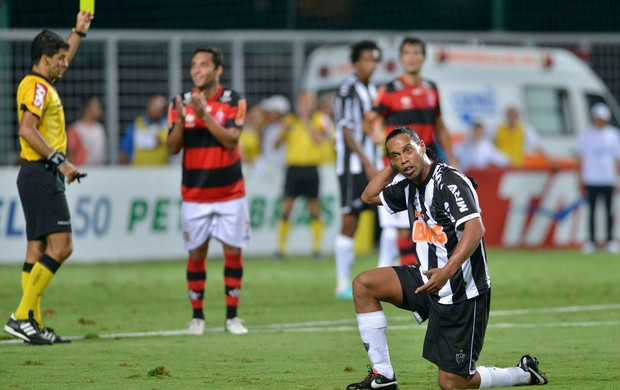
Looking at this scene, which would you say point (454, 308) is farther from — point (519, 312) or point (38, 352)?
point (519, 312)

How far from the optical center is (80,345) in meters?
9.63

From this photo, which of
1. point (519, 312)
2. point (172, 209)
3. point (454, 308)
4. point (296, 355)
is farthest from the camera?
point (172, 209)

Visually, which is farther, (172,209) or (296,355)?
(172,209)

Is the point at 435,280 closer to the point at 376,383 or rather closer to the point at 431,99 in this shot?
the point at 376,383

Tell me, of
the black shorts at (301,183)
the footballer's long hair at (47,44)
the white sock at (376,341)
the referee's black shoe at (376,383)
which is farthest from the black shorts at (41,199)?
the black shorts at (301,183)

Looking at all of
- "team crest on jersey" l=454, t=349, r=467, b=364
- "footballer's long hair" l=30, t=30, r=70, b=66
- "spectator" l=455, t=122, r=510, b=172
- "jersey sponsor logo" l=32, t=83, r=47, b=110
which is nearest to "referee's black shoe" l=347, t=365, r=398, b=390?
"team crest on jersey" l=454, t=349, r=467, b=364

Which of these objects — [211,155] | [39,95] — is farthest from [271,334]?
[39,95]

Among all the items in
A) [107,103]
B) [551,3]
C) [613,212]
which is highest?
[551,3]

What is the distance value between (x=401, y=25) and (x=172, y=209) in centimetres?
1001

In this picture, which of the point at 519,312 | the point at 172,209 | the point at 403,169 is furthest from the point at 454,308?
the point at 172,209

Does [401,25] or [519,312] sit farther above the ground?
[401,25]

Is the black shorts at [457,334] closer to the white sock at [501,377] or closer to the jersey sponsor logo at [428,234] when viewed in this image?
the white sock at [501,377]

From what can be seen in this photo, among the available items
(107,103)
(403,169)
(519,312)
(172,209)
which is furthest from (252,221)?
(403,169)

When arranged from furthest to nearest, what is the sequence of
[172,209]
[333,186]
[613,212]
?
[613,212] → [333,186] → [172,209]
